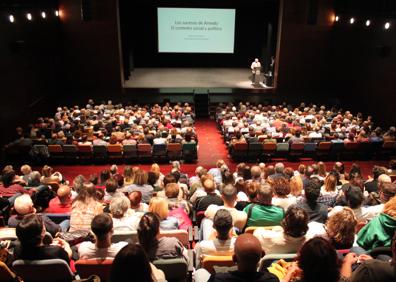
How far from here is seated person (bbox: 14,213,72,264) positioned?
3.15m

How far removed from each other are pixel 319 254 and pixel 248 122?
409 inches

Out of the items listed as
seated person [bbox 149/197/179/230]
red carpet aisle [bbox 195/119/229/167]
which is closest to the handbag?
seated person [bbox 149/197/179/230]

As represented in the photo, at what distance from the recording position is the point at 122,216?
437cm

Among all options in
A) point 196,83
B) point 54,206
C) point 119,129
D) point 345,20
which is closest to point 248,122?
point 119,129

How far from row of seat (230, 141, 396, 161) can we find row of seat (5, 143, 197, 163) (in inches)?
57.8

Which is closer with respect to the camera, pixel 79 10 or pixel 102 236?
pixel 102 236

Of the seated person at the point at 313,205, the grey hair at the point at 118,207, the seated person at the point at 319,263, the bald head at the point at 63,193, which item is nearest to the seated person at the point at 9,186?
the bald head at the point at 63,193

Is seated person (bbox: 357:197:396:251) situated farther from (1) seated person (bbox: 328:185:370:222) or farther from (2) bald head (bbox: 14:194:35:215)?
(2) bald head (bbox: 14:194:35:215)

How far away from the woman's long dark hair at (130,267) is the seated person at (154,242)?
86 cm

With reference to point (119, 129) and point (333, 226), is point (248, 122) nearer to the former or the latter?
point (119, 129)

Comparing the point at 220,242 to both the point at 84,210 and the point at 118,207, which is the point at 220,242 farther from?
the point at 84,210

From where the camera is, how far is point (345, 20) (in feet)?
50.5

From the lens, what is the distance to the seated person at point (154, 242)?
3.26 meters

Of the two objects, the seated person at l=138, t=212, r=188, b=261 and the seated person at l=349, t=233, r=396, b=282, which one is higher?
the seated person at l=349, t=233, r=396, b=282
